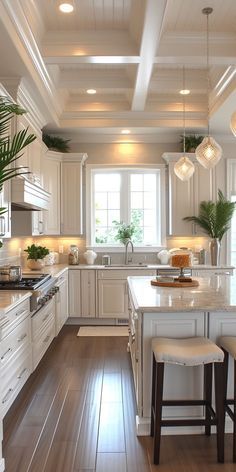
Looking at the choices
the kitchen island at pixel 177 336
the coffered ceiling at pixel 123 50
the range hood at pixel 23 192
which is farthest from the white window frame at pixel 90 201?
the kitchen island at pixel 177 336

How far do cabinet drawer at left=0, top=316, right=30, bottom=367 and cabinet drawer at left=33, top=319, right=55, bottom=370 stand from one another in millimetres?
305

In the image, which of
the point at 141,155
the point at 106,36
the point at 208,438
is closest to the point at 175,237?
the point at 141,155

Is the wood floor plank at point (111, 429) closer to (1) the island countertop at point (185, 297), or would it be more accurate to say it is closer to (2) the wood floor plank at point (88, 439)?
(2) the wood floor plank at point (88, 439)

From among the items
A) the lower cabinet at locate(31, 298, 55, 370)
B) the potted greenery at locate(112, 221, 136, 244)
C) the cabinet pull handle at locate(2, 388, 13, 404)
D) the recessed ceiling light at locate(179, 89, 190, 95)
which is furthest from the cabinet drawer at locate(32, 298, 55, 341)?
the recessed ceiling light at locate(179, 89, 190, 95)

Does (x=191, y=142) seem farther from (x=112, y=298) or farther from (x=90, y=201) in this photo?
(x=112, y=298)

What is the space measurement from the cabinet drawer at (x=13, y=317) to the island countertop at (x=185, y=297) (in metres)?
0.86

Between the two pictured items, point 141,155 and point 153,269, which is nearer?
point 153,269

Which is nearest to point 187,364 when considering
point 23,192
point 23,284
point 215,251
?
point 23,284

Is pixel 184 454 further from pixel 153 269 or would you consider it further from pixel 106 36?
pixel 106 36

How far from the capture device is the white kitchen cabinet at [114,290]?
18.1ft

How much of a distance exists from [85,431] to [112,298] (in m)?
2.93

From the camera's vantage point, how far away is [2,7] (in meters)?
2.75

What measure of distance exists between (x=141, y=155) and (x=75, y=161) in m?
1.10

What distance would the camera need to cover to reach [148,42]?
339cm
